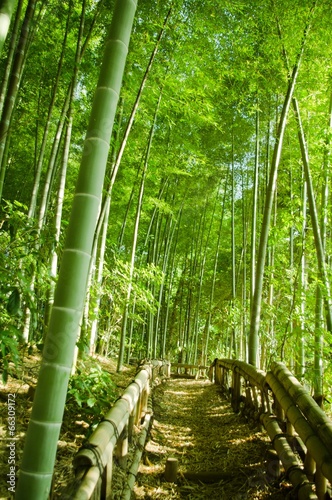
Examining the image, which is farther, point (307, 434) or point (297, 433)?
point (297, 433)

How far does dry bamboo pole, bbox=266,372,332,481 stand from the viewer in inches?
56.7

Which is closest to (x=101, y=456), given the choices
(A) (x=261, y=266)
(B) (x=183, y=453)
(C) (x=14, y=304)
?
(C) (x=14, y=304)

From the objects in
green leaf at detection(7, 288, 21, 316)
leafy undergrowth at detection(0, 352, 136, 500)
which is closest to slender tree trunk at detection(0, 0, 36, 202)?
green leaf at detection(7, 288, 21, 316)

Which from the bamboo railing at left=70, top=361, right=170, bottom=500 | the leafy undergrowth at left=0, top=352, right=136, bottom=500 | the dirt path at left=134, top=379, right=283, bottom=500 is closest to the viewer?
the bamboo railing at left=70, top=361, right=170, bottom=500

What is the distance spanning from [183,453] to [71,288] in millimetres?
2217

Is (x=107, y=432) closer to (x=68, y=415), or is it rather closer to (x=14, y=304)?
(x=14, y=304)

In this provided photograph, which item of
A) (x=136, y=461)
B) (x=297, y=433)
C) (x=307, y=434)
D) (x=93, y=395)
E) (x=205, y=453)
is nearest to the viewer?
(x=307, y=434)

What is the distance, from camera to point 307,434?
168cm

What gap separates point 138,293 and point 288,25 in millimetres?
3444

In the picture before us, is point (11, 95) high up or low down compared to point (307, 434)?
up

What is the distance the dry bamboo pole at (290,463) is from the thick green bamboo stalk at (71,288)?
3.96 feet

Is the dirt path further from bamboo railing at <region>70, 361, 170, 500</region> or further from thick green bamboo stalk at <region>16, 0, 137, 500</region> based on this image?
thick green bamboo stalk at <region>16, 0, 137, 500</region>

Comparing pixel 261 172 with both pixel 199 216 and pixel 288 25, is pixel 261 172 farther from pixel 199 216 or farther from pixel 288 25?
pixel 288 25

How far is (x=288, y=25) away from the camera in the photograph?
3689mm
